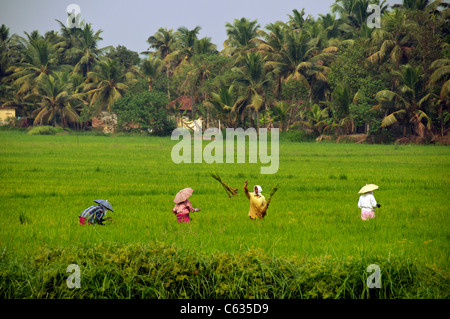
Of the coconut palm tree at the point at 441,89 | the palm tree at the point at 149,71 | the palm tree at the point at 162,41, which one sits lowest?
the coconut palm tree at the point at 441,89

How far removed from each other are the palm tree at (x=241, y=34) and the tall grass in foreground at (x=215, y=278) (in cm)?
3503

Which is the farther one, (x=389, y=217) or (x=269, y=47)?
(x=269, y=47)

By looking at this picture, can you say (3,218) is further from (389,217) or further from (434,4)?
(434,4)

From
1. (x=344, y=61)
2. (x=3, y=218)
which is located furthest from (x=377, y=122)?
(x=3, y=218)

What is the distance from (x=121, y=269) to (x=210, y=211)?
3.70m

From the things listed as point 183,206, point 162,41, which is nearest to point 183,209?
point 183,206

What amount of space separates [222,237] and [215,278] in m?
1.71

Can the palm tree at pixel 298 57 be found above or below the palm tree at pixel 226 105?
above

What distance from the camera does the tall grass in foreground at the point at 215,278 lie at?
4.14 meters

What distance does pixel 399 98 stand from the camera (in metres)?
29.1

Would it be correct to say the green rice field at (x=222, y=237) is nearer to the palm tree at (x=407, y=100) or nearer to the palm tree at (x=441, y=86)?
the palm tree at (x=441, y=86)

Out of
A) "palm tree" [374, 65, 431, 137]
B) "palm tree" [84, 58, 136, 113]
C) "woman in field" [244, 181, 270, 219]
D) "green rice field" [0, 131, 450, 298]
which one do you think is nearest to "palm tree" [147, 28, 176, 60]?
"palm tree" [84, 58, 136, 113]

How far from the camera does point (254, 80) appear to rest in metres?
34.0

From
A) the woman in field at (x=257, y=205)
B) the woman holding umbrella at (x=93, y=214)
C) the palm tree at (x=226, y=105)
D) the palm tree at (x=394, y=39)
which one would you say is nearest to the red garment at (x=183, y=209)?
the woman in field at (x=257, y=205)
